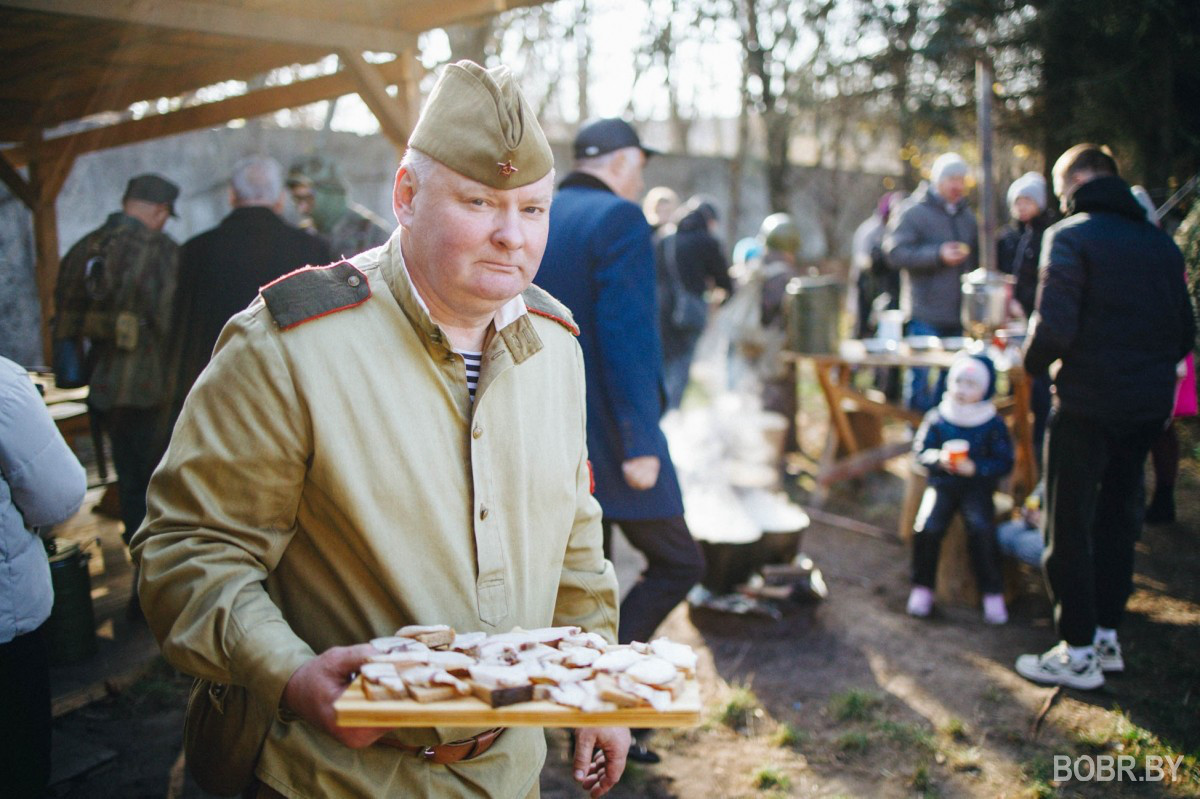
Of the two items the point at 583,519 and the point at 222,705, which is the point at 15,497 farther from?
the point at 583,519

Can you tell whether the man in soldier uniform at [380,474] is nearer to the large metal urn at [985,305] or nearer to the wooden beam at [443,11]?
the wooden beam at [443,11]

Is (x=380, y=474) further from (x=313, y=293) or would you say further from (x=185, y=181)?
(x=185, y=181)

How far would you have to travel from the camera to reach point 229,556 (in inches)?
55.1

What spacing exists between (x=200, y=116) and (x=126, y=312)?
106 inches

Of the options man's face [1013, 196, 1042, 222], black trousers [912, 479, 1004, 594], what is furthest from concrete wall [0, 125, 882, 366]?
man's face [1013, 196, 1042, 222]

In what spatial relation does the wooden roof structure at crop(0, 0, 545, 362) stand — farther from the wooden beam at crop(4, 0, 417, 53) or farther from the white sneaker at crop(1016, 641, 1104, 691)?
the white sneaker at crop(1016, 641, 1104, 691)

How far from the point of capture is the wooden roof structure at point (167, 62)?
3.99 meters

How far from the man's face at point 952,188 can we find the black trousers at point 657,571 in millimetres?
4440

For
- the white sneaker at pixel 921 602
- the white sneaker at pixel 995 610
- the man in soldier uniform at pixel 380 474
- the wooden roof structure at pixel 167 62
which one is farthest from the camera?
the white sneaker at pixel 921 602

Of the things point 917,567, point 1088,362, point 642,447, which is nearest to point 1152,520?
point 917,567

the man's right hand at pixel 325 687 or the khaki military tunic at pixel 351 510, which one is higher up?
the khaki military tunic at pixel 351 510

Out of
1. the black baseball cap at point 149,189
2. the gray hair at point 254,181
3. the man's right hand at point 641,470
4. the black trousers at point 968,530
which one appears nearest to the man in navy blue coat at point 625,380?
the man's right hand at point 641,470

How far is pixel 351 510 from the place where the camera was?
1.45 metres

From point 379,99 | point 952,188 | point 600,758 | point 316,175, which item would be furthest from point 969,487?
point 316,175
